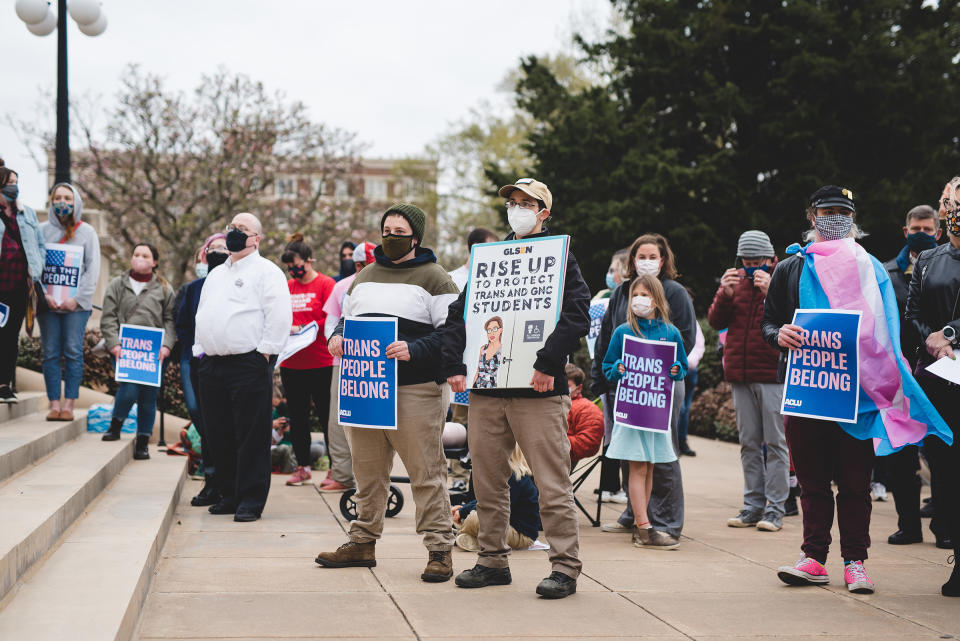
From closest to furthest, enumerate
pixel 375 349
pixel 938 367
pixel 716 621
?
pixel 716 621 → pixel 938 367 → pixel 375 349

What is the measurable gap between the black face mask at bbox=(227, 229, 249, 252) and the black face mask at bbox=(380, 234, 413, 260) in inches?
79.0

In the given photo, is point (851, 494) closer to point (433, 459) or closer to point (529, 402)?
point (529, 402)

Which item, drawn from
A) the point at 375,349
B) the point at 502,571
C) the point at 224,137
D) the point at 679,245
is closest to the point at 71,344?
the point at 375,349

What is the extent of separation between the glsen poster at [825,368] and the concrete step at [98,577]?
11.3ft

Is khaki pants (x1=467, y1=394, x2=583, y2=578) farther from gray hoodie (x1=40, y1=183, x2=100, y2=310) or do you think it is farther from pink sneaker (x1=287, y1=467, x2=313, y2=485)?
gray hoodie (x1=40, y1=183, x2=100, y2=310)

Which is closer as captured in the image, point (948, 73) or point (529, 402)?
point (529, 402)

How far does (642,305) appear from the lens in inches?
282

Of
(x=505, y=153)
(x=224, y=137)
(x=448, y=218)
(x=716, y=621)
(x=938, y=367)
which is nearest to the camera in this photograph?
(x=716, y=621)

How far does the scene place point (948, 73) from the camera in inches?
864

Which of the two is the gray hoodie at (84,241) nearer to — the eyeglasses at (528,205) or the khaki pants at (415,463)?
the khaki pants at (415,463)

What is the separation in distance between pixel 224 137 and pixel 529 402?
2313 centimetres

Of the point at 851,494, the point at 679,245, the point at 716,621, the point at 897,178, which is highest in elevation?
the point at 897,178

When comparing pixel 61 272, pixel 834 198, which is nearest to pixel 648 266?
pixel 834 198

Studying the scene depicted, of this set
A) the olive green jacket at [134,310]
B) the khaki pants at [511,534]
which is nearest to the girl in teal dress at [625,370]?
the khaki pants at [511,534]
